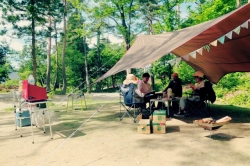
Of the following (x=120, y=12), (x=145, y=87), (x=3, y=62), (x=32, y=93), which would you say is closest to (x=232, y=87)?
(x=145, y=87)

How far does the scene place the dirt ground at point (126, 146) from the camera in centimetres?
270

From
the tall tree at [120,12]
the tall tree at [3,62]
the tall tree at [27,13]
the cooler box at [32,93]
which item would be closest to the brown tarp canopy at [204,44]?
the cooler box at [32,93]

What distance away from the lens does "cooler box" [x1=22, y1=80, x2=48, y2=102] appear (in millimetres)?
3583

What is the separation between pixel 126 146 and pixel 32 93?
70.1 inches

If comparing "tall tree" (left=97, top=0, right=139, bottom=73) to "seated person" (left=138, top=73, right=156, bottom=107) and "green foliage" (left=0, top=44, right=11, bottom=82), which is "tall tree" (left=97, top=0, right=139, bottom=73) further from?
"seated person" (left=138, top=73, right=156, bottom=107)

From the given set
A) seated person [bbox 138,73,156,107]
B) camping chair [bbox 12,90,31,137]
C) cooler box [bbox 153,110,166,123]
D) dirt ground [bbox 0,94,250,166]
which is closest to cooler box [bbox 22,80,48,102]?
camping chair [bbox 12,90,31,137]

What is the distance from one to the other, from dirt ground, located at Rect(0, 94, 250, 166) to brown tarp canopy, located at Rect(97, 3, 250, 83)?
4.17ft

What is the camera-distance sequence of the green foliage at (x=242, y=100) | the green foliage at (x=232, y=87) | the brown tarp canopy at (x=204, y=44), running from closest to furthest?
the brown tarp canopy at (x=204, y=44), the green foliage at (x=242, y=100), the green foliage at (x=232, y=87)

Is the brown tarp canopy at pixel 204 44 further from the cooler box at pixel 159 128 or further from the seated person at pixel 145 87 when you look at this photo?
the cooler box at pixel 159 128

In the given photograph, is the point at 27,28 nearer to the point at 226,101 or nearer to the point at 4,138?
the point at 4,138

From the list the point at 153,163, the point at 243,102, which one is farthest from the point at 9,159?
the point at 243,102

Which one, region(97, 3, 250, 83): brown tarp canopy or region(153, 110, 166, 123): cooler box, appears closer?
region(97, 3, 250, 83): brown tarp canopy

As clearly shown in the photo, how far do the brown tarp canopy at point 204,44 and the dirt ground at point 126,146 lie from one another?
1.27m

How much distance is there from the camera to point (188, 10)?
10797 mm
